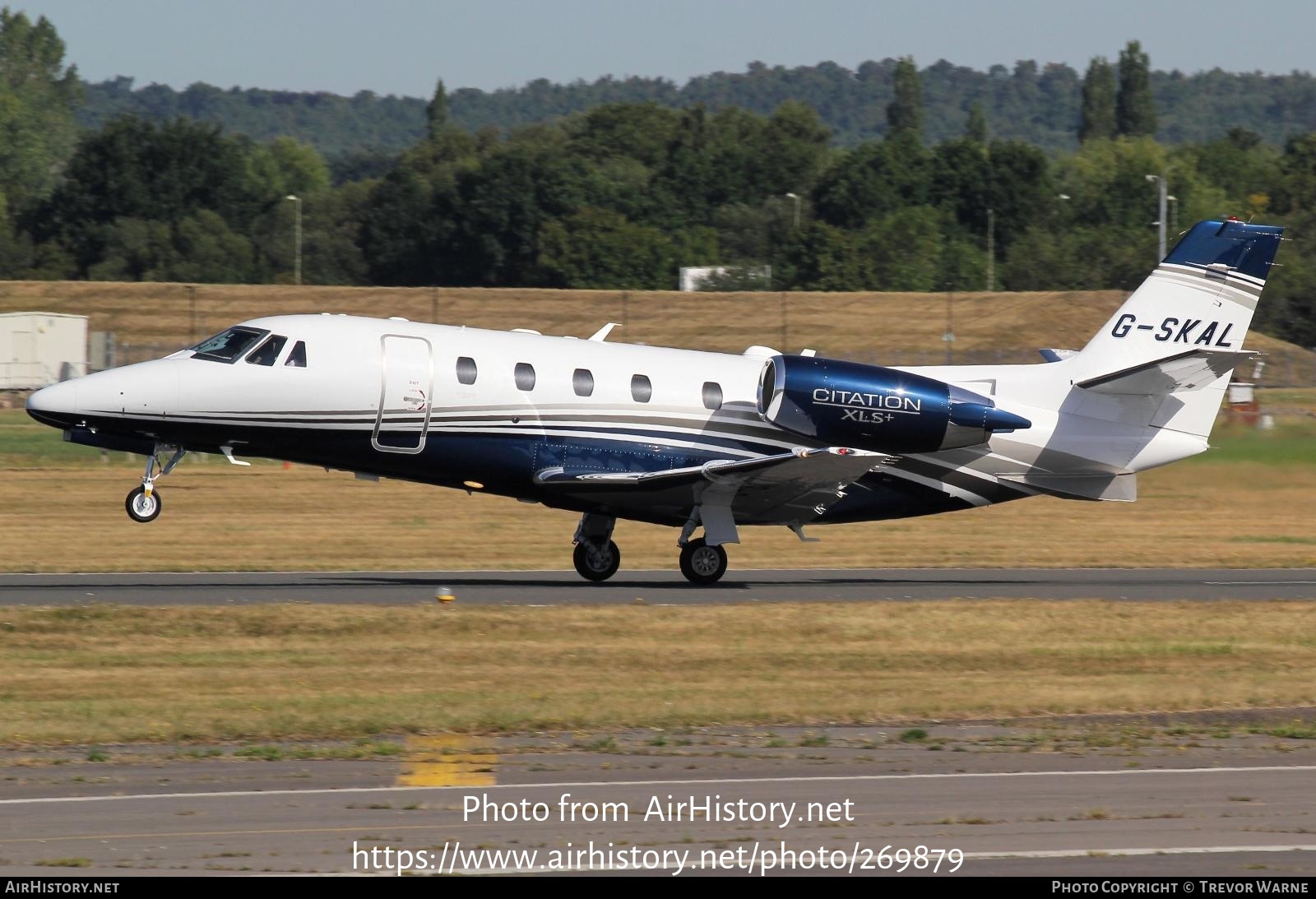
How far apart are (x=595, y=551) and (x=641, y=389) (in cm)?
264

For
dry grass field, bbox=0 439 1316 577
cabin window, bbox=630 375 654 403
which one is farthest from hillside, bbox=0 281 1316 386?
cabin window, bbox=630 375 654 403

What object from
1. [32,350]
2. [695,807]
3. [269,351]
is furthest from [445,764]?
[32,350]

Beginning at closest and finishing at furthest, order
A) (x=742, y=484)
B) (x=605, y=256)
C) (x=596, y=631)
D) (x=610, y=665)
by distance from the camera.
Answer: (x=610, y=665) < (x=596, y=631) < (x=742, y=484) < (x=605, y=256)

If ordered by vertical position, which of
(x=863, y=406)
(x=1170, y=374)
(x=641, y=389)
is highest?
(x=1170, y=374)

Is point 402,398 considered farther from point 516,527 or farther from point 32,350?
point 32,350

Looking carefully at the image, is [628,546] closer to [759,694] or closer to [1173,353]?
[1173,353]

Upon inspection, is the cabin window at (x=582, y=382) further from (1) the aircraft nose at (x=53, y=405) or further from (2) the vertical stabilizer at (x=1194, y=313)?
(2) the vertical stabilizer at (x=1194, y=313)

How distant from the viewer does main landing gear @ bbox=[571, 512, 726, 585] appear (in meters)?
24.2

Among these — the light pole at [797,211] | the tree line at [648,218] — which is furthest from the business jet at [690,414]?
the light pole at [797,211]

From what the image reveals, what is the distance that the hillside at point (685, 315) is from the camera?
68188mm

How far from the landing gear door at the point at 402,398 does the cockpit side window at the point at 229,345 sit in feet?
5.42

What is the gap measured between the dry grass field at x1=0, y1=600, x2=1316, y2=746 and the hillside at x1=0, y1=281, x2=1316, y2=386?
46629mm

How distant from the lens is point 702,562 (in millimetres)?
24188

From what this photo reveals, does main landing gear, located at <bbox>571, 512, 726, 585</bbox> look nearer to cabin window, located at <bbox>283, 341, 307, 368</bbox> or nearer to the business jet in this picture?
the business jet
